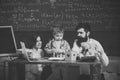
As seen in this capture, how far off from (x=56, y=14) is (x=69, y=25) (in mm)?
328

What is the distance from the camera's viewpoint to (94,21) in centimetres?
464

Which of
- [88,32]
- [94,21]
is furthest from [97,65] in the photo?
[94,21]

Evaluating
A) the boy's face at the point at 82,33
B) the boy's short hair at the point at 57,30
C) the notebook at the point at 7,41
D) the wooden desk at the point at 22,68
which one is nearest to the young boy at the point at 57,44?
the boy's short hair at the point at 57,30

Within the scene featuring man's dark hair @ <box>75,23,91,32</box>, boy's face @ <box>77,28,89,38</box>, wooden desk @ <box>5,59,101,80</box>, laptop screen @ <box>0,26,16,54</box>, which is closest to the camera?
wooden desk @ <box>5,59,101,80</box>

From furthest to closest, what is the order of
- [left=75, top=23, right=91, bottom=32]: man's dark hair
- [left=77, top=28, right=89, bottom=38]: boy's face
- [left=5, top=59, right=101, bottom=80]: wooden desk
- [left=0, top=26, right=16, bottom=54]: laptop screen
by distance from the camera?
[left=75, top=23, right=91, bottom=32]: man's dark hair
[left=77, top=28, right=89, bottom=38]: boy's face
[left=0, top=26, right=16, bottom=54]: laptop screen
[left=5, top=59, right=101, bottom=80]: wooden desk

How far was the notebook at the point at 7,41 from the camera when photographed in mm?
3395

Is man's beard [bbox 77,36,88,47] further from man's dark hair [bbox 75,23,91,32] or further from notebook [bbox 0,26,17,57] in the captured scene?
notebook [bbox 0,26,17,57]

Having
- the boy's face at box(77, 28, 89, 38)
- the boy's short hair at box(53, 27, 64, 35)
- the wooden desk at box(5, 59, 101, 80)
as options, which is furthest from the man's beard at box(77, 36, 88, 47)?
the wooden desk at box(5, 59, 101, 80)

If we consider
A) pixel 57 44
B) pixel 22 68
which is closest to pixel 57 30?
pixel 57 44

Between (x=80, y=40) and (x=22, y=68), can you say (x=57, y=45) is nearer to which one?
(x=80, y=40)

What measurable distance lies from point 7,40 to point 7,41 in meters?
0.01

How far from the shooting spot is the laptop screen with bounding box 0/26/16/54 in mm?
3395

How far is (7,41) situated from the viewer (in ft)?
11.2

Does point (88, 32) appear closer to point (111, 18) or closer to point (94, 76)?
point (111, 18)
